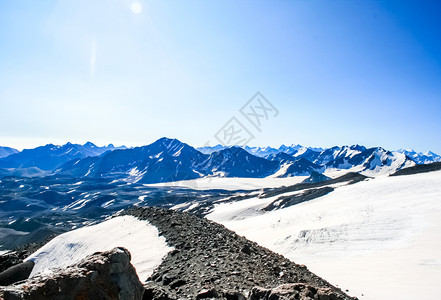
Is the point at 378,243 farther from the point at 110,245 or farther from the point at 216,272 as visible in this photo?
the point at 110,245

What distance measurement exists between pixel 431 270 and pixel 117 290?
693 inches

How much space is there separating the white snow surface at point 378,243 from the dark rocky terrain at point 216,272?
4.76m

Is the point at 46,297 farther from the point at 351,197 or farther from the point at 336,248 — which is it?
the point at 351,197

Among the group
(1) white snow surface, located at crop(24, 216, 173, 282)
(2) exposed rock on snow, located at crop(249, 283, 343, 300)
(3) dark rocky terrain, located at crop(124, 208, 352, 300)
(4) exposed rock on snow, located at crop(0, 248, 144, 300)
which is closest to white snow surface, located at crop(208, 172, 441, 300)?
(3) dark rocky terrain, located at crop(124, 208, 352, 300)

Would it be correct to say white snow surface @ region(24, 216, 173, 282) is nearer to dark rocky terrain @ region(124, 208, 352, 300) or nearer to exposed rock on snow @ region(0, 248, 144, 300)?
dark rocky terrain @ region(124, 208, 352, 300)

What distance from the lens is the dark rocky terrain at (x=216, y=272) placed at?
24.0ft

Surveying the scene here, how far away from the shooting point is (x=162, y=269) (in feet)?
38.0

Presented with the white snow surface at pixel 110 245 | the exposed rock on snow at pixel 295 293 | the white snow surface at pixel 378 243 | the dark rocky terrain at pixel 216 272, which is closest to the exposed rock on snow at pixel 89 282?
the dark rocky terrain at pixel 216 272

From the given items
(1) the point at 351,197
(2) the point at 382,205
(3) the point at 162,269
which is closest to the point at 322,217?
(2) the point at 382,205

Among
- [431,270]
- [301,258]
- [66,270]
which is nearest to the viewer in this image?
[66,270]

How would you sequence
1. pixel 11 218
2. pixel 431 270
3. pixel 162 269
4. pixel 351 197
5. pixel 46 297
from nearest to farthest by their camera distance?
pixel 46 297
pixel 162 269
pixel 431 270
pixel 351 197
pixel 11 218

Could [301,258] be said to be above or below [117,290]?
below

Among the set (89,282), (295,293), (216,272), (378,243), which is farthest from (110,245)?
(378,243)

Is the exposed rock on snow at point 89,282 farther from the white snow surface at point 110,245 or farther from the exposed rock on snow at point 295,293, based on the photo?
the white snow surface at point 110,245
